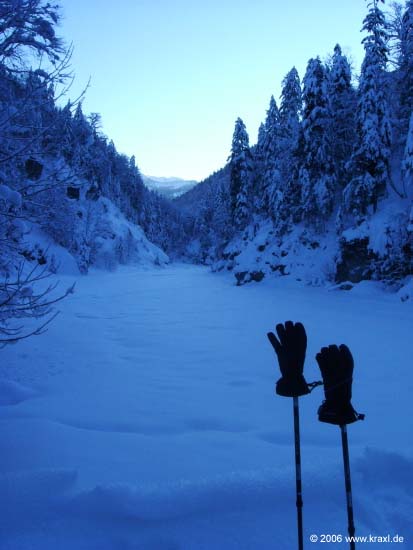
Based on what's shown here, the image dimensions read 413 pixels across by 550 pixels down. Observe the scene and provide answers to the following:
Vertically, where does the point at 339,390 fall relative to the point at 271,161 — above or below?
below

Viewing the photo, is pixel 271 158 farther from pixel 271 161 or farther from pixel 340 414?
pixel 340 414

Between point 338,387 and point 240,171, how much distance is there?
133 ft

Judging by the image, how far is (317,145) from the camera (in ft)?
82.4

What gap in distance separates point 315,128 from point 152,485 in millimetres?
26869

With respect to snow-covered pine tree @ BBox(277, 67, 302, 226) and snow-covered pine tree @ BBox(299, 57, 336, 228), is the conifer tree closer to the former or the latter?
snow-covered pine tree @ BBox(277, 67, 302, 226)

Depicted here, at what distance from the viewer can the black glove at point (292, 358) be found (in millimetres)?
2270

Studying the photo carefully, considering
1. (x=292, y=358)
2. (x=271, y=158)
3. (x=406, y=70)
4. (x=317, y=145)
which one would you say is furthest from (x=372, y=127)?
(x=292, y=358)

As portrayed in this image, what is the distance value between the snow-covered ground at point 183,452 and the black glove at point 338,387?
0.92m

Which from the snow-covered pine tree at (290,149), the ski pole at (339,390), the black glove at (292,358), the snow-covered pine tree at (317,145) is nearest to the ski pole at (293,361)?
the black glove at (292,358)

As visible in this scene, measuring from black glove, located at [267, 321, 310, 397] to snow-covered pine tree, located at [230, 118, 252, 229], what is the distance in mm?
39123

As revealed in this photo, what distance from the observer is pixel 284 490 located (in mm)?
2646

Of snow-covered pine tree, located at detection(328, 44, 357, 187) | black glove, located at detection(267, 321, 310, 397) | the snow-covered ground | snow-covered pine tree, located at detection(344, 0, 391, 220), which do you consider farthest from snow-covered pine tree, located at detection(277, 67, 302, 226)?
black glove, located at detection(267, 321, 310, 397)

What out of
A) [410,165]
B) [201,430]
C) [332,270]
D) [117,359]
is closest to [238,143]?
[332,270]

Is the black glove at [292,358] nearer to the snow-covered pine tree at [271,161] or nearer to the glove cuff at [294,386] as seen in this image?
the glove cuff at [294,386]
